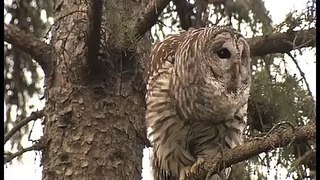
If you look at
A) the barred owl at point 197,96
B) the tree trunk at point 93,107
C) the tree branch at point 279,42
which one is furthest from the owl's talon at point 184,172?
the tree branch at point 279,42

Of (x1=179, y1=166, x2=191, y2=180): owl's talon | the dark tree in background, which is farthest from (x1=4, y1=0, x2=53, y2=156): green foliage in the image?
(x1=179, y1=166, x2=191, y2=180): owl's talon

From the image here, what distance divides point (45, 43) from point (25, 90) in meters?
0.96

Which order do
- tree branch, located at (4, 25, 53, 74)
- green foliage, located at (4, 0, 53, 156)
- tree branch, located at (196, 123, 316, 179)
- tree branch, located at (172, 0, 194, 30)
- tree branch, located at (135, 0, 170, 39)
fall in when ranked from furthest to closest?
green foliage, located at (4, 0, 53, 156), tree branch, located at (172, 0, 194, 30), tree branch, located at (4, 25, 53, 74), tree branch, located at (135, 0, 170, 39), tree branch, located at (196, 123, 316, 179)

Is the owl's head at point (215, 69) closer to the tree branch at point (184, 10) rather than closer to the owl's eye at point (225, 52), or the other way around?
the owl's eye at point (225, 52)

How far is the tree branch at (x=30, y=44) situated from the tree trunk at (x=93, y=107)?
0.11ft

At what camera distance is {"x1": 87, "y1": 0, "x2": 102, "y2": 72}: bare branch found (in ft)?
7.84

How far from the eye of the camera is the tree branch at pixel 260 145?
187 centimetres

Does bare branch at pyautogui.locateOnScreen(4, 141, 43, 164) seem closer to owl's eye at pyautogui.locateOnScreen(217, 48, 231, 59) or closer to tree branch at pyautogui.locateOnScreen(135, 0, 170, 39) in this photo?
tree branch at pyautogui.locateOnScreen(135, 0, 170, 39)

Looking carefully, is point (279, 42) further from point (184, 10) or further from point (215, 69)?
point (184, 10)

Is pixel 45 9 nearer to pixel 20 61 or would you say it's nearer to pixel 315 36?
pixel 20 61

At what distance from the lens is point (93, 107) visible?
2758 mm

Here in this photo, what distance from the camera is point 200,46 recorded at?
255 cm

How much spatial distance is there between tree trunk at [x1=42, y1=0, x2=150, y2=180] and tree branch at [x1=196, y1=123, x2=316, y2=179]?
20.7 inches

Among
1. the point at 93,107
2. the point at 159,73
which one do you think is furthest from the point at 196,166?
the point at 93,107
